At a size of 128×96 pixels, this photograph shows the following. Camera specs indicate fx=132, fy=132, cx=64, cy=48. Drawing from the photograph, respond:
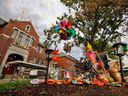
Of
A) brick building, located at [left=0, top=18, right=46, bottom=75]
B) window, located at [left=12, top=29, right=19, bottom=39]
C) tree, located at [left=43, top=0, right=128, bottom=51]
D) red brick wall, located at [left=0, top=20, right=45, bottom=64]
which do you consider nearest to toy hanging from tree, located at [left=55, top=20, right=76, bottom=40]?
tree, located at [left=43, top=0, right=128, bottom=51]

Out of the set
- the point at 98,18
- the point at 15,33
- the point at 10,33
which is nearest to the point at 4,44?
the point at 10,33

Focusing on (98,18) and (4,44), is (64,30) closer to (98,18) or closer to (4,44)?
(98,18)

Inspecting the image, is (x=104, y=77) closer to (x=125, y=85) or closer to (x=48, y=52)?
(x=125, y=85)

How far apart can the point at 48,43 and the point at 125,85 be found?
43.6 ft

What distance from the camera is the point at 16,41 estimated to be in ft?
73.4

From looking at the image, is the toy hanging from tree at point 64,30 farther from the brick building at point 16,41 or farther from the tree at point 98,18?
the brick building at point 16,41

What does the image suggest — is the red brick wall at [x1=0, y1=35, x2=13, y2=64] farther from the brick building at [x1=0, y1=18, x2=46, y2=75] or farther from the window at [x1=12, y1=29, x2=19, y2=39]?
the window at [x1=12, y1=29, x2=19, y2=39]

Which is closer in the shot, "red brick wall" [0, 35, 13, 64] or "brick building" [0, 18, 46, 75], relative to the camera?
"red brick wall" [0, 35, 13, 64]

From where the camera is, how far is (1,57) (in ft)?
65.3

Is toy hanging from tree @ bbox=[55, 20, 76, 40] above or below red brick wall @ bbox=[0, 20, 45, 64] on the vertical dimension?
below

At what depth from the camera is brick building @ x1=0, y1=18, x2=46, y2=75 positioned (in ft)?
67.5

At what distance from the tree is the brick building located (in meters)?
7.46

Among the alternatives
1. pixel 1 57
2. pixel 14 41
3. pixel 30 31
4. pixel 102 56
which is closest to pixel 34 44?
pixel 30 31

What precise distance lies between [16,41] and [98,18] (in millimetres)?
14003
